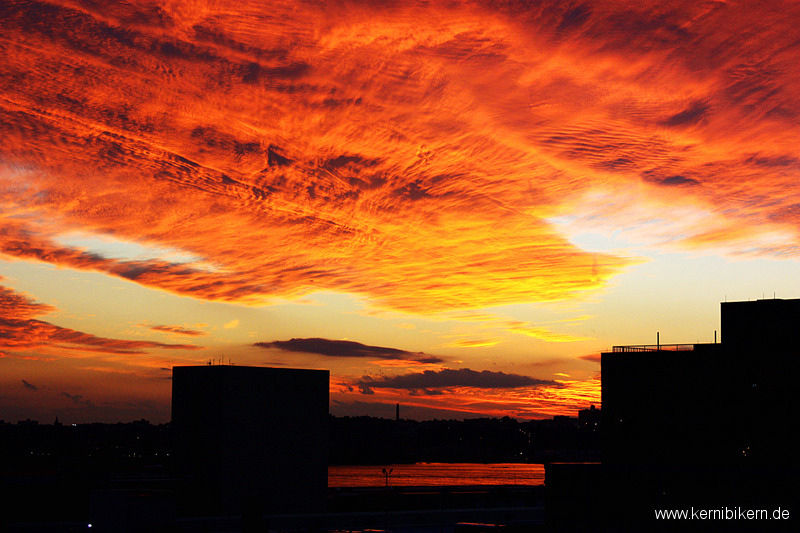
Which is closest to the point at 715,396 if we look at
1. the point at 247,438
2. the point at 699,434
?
the point at 699,434

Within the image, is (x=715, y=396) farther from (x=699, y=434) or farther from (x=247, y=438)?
(x=247, y=438)

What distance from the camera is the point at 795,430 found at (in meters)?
66.2

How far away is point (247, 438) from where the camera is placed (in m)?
109

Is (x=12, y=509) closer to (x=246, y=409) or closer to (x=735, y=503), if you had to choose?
(x=246, y=409)

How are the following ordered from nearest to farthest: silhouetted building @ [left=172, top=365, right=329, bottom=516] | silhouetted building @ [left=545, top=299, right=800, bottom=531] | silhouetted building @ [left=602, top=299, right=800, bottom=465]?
silhouetted building @ [left=545, top=299, right=800, bottom=531]
silhouetted building @ [left=602, top=299, right=800, bottom=465]
silhouetted building @ [left=172, top=365, right=329, bottom=516]

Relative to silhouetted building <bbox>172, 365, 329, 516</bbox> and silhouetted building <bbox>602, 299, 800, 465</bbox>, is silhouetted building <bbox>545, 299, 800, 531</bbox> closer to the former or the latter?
silhouetted building <bbox>602, 299, 800, 465</bbox>

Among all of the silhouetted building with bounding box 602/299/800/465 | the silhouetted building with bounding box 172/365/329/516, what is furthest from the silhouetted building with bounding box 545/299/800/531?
the silhouetted building with bounding box 172/365/329/516

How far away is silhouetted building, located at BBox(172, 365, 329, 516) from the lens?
106 m

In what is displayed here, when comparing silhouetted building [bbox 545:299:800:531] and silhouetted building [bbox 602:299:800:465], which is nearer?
silhouetted building [bbox 545:299:800:531]

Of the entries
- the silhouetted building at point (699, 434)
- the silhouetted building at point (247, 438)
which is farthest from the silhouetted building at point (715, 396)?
the silhouetted building at point (247, 438)

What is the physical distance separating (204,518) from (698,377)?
62.0 meters

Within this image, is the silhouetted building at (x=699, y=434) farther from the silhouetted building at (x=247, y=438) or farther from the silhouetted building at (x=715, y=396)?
the silhouetted building at (x=247, y=438)

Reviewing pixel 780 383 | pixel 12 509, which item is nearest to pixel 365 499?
pixel 12 509

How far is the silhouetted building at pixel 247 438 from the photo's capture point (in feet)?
346
